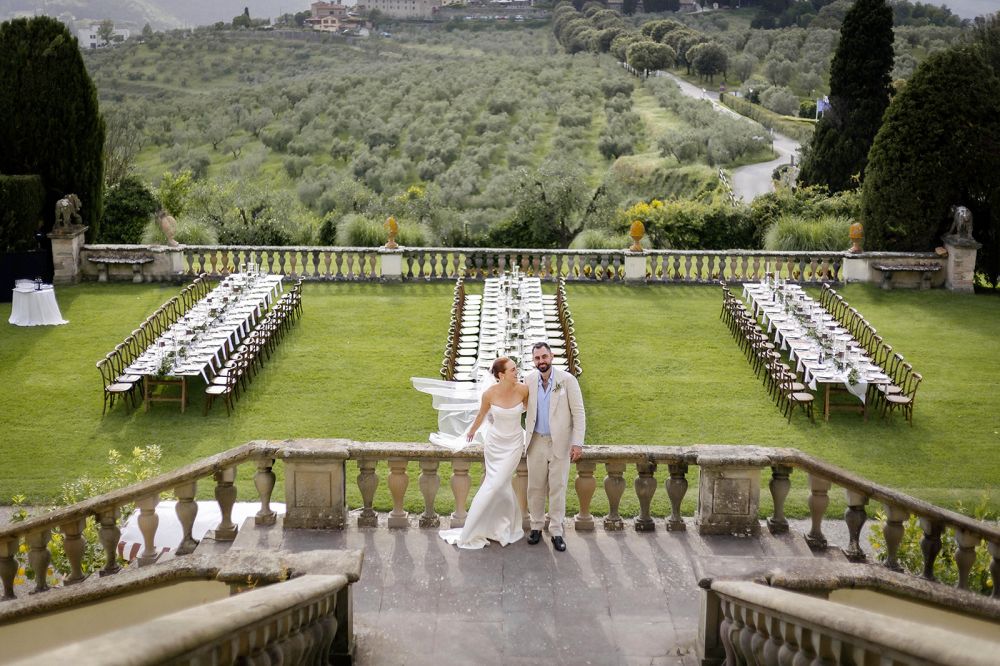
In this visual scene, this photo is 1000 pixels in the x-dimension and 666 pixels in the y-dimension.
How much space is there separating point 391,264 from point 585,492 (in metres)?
15.6

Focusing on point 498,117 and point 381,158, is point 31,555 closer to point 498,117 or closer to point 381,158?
point 381,158

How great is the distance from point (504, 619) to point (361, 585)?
1183 mm

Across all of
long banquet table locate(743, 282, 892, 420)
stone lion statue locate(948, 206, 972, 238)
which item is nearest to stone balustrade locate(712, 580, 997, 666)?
long banquet table locate(743, 282, 892, 420)

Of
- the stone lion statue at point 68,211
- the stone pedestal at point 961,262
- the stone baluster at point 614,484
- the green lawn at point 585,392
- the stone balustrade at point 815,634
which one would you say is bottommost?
the green lawn at point 585,392

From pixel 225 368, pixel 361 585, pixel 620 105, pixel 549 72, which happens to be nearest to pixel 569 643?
pixel 361 585

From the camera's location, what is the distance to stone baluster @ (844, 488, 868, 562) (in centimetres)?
855

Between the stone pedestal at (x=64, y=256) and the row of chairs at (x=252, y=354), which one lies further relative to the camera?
the stone pedestal at (x=64, y=256)

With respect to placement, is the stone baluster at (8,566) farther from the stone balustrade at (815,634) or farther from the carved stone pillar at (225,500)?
the stone balustrade at (815,634)

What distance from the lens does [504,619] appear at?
24.7 feet

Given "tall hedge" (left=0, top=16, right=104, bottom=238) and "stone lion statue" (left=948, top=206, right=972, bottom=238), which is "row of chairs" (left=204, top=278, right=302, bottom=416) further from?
"stone lion statue" (left=948, top=206, right=972, bottom=238)

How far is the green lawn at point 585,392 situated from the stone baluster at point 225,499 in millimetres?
3430

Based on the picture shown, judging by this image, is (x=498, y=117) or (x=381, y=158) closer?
(x=381, y=158)

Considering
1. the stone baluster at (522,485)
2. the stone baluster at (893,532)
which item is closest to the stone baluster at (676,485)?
the stone baluster at (522,485)

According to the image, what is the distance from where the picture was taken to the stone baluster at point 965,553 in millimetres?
7809
